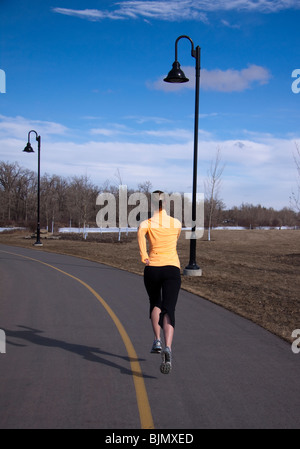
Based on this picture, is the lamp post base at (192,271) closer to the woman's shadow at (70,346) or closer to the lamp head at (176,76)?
the lamp head at (176,76)

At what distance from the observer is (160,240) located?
5.68 metres

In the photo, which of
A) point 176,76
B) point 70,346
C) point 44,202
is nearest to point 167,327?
point 70,346

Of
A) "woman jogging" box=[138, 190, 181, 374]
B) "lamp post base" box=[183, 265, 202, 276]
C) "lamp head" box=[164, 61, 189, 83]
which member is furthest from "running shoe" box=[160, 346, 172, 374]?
"lamp post base" box=[183, 265, 202, 276]

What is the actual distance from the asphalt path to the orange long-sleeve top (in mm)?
1363

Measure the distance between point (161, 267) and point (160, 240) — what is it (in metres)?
0.34

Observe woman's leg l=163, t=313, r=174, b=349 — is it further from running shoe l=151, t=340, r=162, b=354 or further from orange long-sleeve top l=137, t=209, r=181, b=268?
orange long-sleeve top l=137, t=209, r=181, b=268

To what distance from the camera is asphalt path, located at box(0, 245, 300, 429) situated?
4.10 meters

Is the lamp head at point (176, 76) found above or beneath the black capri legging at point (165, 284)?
above

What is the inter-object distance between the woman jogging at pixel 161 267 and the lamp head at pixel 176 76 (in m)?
8.60

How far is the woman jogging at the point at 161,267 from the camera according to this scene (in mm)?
5594

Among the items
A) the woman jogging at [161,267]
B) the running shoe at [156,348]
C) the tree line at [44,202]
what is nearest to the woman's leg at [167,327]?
the woman jogging at [161,267]

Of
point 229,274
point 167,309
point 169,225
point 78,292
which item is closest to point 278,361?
point 167,309

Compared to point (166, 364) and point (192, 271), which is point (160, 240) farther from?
point (192, 271)
